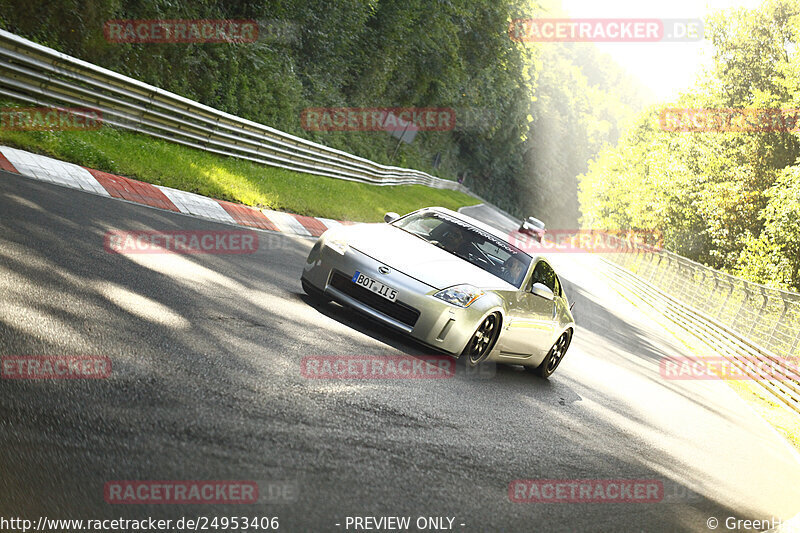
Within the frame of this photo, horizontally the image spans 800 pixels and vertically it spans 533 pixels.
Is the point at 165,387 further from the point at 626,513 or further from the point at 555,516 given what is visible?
the point at 626,513

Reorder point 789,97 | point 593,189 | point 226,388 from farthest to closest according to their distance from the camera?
point 593,189 < point 789,97 < point 226,388

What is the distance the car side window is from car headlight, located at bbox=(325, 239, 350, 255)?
2268 mm

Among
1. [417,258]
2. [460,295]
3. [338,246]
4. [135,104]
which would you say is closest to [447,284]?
[460,295]

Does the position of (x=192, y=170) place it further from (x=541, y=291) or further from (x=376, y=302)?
(x=541, y=291)

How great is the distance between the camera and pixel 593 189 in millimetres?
79375

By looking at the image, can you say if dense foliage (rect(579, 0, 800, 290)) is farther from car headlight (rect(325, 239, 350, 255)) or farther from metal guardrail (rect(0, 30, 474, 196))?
car headlight (rect(325, 239, 350, 255))

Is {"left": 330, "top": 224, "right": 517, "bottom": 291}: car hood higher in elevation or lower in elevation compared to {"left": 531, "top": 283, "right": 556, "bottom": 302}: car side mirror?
lower

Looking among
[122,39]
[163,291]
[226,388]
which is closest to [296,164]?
[122,39]

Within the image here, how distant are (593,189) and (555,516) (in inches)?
3041

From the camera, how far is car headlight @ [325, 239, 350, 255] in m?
7.76

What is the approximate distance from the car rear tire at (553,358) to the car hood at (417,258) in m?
1.42

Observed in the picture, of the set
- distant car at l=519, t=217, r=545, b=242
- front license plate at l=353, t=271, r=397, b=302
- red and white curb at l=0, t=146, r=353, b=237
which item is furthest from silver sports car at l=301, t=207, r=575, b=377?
distant car at l=519, t=217, r=545, b=242

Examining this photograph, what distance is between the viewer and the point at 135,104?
14602 mm

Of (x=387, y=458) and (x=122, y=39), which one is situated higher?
(x=122, y=39)
